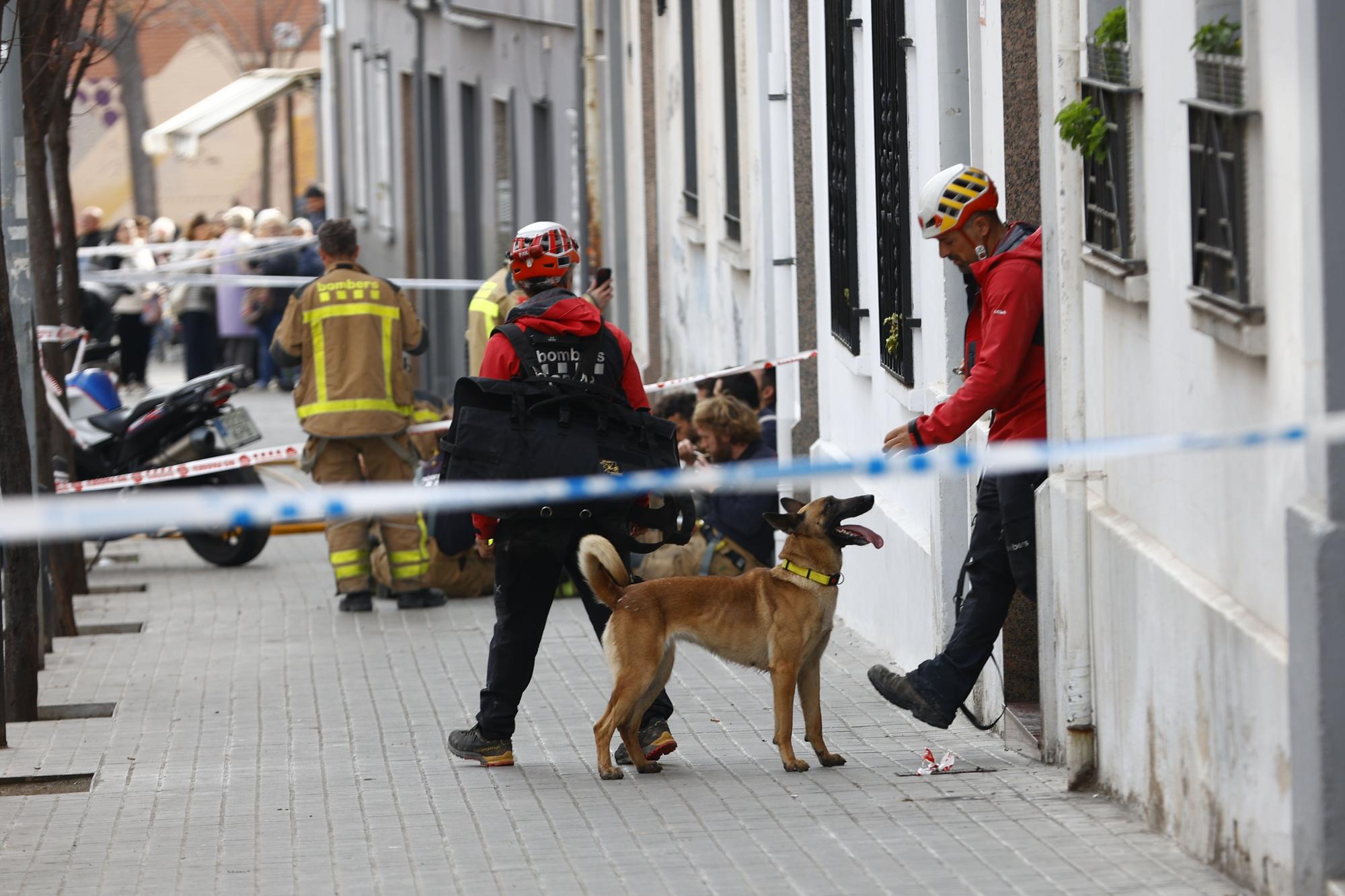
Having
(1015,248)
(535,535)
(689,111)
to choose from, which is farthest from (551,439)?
(689,111)

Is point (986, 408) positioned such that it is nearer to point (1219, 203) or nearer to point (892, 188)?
point (1219, 203)

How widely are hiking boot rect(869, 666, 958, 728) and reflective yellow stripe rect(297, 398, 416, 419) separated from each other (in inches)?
190

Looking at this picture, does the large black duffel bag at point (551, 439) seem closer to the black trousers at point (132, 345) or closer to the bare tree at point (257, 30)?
the black trousers at point (132, 345)

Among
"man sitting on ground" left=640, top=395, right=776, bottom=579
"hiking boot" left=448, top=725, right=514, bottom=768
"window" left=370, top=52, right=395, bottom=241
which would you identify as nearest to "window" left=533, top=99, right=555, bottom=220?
"window" left=370, top=52, right=395, bottom=241

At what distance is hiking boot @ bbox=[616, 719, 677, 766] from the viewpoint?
745 centimetres

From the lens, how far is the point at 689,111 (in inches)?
650

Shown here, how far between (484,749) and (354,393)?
14.2 ft

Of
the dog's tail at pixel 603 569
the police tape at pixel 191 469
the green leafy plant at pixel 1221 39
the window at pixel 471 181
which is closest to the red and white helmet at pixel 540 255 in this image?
the dog's tail at pixel 603 569

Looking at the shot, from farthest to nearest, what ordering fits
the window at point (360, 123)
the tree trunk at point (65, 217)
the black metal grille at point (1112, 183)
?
the window at point (360, 123), the tree trunk at point (65, 217), the black metal grille at point (1112, 183)

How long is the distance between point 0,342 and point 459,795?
2.97m

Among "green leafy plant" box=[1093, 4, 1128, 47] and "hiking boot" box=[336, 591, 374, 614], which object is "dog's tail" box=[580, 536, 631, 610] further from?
"hiking boot" box=[336, 591, 374, 614]

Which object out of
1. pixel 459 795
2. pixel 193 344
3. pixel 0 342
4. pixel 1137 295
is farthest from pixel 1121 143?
pixel 193 344

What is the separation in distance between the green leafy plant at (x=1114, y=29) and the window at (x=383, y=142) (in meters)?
25.7

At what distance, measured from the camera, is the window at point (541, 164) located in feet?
71.9
